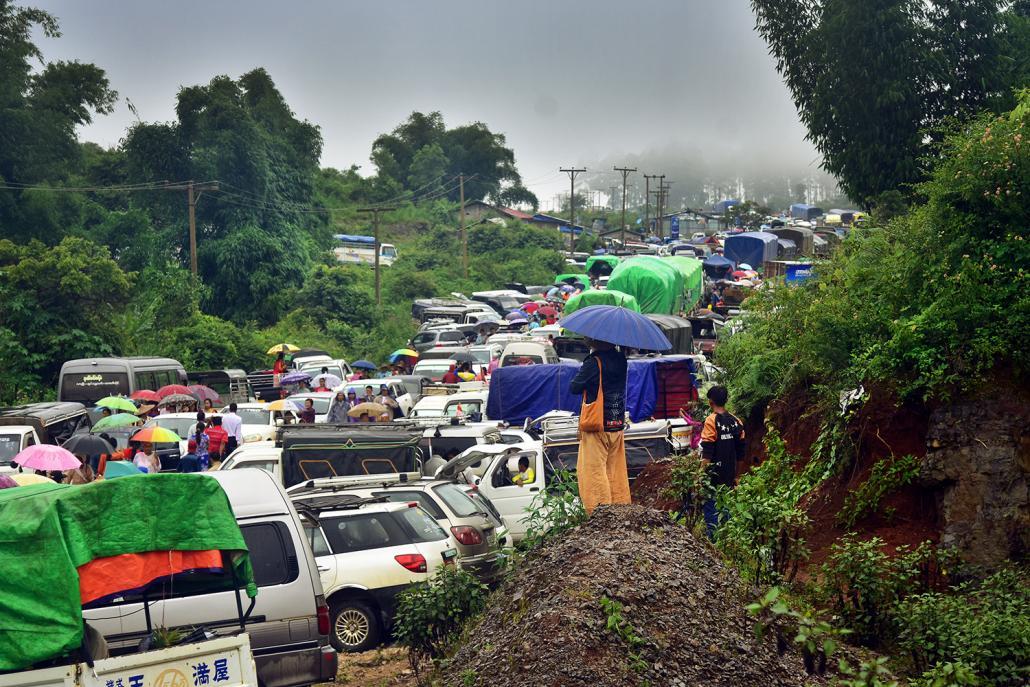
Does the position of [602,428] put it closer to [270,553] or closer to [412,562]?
[412,562]

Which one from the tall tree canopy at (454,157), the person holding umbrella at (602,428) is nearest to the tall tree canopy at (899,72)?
the person holding umbrella at (602,428)

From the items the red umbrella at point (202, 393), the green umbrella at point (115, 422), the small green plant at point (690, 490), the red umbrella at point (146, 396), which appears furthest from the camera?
the red umbrella at point (202, 393)

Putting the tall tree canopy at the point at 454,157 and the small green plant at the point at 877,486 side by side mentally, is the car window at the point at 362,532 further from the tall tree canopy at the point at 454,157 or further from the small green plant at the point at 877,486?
the tall tree canopy at the point at 454,157

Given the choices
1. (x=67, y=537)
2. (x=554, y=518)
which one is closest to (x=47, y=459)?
(x=554, y=518)

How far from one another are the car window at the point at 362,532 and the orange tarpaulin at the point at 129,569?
4359 millimetres

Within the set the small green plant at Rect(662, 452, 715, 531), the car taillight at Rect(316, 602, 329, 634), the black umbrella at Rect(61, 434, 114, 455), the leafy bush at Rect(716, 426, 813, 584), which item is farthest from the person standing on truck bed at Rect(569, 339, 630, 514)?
the black umbrella at Rect(61, 434, 114, 455)

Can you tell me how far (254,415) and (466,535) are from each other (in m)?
12.6

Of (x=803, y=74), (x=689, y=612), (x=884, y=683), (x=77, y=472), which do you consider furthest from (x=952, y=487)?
(x=803, y=74)

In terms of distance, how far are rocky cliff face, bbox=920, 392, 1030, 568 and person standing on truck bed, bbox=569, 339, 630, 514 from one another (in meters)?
2.58

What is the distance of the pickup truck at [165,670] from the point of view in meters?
6.57

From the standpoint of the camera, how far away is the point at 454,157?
110 meters

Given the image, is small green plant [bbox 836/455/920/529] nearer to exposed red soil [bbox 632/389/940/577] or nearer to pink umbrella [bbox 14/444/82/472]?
exposed red soil [bbox 632/389/940/577]

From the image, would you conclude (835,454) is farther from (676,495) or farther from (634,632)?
(634,632)

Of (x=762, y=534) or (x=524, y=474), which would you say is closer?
(x=762, y=534)
